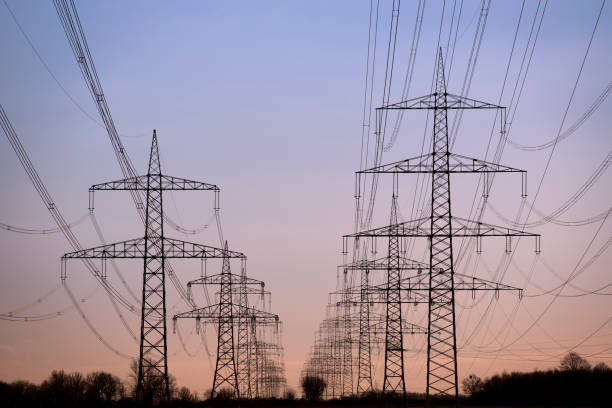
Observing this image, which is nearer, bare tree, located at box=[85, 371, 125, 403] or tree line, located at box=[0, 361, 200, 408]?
tree line, located at box=[0, 361, 200, 408]

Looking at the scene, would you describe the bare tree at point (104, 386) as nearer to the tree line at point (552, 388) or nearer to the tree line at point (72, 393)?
the tree line at point (72, 393)

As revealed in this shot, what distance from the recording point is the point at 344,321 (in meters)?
106

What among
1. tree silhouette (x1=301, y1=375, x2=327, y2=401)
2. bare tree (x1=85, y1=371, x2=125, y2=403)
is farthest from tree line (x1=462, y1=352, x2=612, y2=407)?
bare tree (x1=85, y1=371, x2=125, y2=403)

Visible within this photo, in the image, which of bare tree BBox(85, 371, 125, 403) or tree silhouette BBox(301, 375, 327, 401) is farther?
tree silhouette BBox(301, 375, 327, 401)

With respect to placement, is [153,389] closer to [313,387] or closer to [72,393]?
[72,393]

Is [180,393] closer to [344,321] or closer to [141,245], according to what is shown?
[344,321]

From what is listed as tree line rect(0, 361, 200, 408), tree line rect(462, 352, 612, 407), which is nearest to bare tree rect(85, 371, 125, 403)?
tree line rect(0, 361, 200, 408)

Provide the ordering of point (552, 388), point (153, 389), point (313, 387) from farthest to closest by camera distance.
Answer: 1. point (313, 387)
2. point (552, 388)
3. point (153, 389)

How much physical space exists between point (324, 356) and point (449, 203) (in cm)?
9897

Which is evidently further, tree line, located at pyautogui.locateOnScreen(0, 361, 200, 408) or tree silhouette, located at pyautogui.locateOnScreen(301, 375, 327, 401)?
tree silhouette, located at pyautogui.locateOnScreen(301, 375, 327, 401)

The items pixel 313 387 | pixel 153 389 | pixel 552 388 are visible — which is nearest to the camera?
pixel 153 389

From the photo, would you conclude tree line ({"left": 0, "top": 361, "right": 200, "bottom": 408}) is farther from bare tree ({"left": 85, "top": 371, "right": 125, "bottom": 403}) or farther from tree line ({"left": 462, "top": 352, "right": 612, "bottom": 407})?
tree line ({"left": 462, "top": 352, "right": 612, "bottom": 407})

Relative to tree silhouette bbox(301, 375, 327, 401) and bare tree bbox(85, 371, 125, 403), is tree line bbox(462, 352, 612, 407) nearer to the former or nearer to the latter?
tree silhouette bbox(301, 375, 327, 401)

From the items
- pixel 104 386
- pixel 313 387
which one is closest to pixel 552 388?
pixel 313 387
